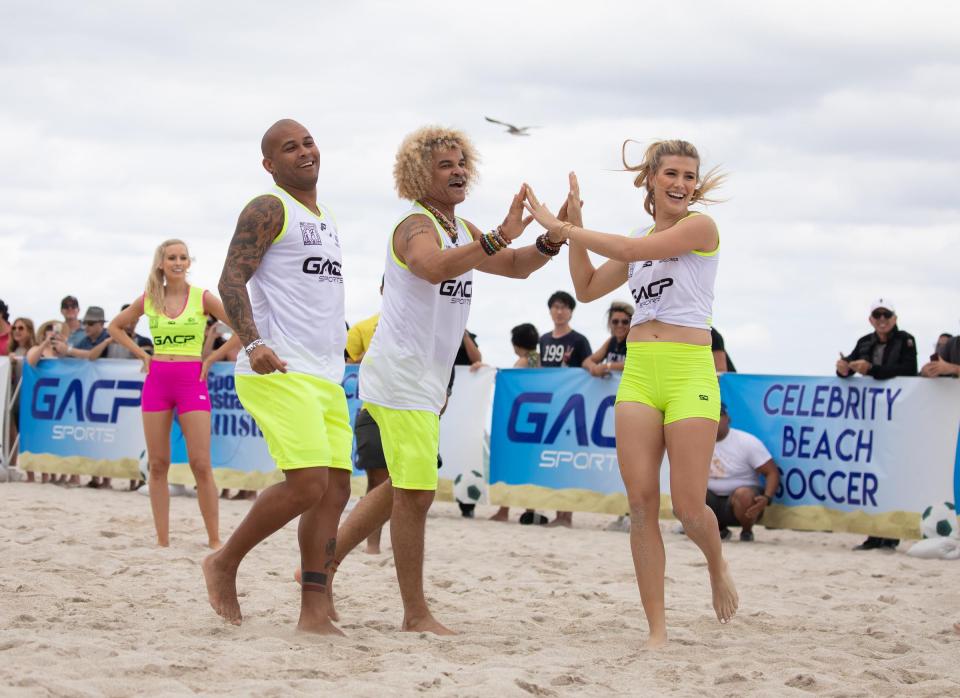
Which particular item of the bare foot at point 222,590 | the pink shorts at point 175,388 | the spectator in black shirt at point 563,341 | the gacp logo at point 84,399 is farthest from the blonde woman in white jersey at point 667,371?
the gacp logo at point 84,399

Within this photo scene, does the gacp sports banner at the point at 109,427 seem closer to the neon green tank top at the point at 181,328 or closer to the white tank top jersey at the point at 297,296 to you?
the neon green tank top at the point at 181,328

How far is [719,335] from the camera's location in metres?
10.3

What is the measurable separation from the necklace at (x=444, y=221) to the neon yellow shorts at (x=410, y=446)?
2.46ft

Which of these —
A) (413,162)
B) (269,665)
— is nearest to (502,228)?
(413,162)

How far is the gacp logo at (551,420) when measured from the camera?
10.7m

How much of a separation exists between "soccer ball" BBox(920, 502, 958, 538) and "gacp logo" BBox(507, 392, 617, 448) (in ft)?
8.80

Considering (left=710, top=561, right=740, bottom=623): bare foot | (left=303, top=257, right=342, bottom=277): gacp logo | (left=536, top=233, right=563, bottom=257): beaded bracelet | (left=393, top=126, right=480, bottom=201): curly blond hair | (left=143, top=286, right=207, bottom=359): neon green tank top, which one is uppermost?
(left=393, top=126, right=480, bottom=201): curly blond hair

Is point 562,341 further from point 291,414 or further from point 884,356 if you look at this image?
point 291,414

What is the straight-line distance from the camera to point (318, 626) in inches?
192

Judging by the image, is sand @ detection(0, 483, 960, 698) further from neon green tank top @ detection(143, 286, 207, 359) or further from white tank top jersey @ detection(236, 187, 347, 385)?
neon green tank top @ detection(143, 286, 207, 359)

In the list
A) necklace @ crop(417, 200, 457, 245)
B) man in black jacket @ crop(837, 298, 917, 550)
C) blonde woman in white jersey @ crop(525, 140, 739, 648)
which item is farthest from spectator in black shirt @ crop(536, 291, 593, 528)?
blonde woman in white jersey @ crop(525, 140, 739, 648)

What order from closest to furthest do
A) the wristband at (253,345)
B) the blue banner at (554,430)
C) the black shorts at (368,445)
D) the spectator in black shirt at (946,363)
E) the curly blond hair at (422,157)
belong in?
the wristband at (253,345) → the curly blond hair at (422,157) → the black shorts at (368,445) → the spectator in black shirt at (946,363) → the blue banner at (554,430)

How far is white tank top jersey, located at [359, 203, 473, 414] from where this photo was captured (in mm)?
4973

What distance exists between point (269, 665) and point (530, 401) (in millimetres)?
7146
